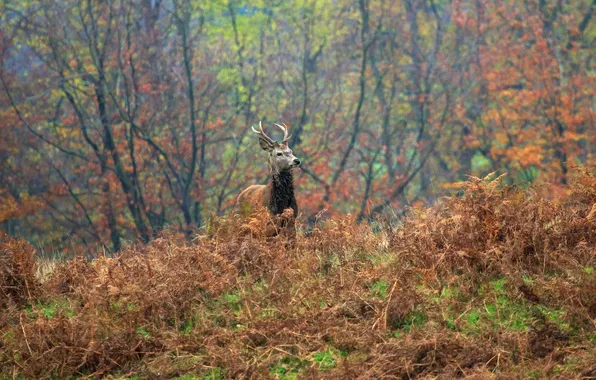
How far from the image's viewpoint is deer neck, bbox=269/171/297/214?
11812 millimetres

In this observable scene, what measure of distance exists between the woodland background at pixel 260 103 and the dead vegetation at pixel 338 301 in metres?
18.5

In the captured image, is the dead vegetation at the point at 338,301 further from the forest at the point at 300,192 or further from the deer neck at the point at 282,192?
the deer neck at the point at 282,192

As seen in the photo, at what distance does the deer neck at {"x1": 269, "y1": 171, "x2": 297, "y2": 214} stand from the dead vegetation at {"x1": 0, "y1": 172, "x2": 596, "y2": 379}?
87.3 inches

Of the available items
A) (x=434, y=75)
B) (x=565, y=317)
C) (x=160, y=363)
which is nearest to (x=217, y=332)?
(x=160, y=363)

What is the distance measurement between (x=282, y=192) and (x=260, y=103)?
64.8ft

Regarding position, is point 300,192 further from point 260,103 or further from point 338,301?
point 338,301

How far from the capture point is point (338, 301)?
7734 mm

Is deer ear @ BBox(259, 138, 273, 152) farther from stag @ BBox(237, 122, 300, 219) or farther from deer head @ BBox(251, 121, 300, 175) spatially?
stag @ BBox(237, 122, 300, 219)

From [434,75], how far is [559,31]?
18.4 feet

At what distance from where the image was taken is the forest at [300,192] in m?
7.17

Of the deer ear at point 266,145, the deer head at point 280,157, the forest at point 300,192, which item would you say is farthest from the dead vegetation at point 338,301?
the deer ear at point 266,145

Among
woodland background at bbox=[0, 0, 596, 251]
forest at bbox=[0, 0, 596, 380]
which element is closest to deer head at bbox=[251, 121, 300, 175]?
forest at bbox=[0, 0, 596, 380]

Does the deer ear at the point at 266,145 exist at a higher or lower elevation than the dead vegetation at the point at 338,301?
higher

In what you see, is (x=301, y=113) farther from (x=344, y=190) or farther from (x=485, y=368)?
(x=485, y=368)
